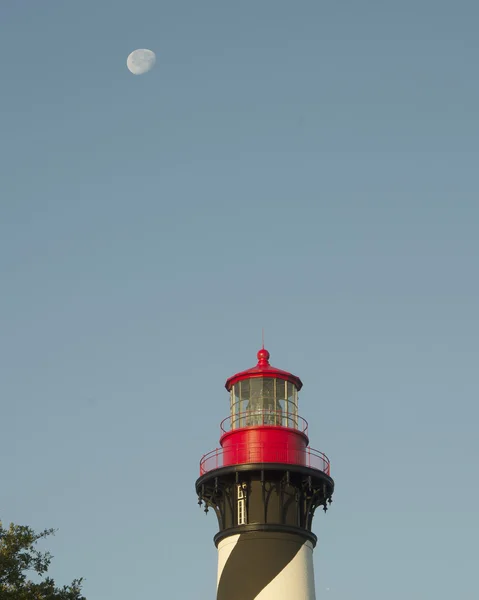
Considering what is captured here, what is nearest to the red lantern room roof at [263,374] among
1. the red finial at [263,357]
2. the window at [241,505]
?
the red finial at [263,357]

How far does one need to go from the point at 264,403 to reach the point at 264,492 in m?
3.78

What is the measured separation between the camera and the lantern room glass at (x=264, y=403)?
53094 mm

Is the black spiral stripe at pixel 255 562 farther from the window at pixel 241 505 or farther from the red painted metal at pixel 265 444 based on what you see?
the red painted metal at pixel 265 444

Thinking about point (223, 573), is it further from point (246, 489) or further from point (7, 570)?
point (7, 570)

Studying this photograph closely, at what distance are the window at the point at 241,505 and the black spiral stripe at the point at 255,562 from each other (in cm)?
66

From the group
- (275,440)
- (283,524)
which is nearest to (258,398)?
(275,440)

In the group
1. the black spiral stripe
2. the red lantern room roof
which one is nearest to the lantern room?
the red lantern room roof

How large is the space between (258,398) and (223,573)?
24.1 feet

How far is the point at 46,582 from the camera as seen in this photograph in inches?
1885

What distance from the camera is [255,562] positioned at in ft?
167

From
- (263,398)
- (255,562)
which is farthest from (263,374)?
(255,562)

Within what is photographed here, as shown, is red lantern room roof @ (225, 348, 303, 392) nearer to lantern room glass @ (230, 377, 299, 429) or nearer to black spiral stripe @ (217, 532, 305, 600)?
lantern room glass @ (230, 377, 299, 429)

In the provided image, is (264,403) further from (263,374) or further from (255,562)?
(255,562)

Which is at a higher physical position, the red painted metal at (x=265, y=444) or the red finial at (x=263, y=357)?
the red finial at (x=263, y=357)
